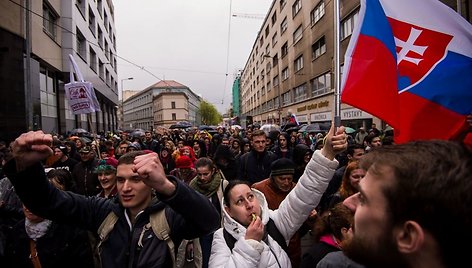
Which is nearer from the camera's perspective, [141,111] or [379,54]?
[379,54]

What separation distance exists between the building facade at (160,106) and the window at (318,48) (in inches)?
2523

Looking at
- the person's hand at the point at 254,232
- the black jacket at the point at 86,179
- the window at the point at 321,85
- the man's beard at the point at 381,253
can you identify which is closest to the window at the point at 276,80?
the window at the point at 321,85

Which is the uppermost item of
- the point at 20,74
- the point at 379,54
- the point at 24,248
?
the point at 20,74

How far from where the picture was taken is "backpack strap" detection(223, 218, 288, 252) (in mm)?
2305

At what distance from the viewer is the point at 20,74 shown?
42.6ft

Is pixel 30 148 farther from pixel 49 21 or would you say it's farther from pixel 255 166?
pixel 49 21

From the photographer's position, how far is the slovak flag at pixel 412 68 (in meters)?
2.91

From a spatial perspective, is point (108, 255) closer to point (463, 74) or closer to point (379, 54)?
point (379, 54)

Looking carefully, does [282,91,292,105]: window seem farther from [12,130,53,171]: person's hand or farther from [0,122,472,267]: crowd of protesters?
[12,130,53,171]: person's hand

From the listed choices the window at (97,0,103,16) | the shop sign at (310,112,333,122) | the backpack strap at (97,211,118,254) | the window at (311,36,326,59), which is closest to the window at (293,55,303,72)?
the window at (311,36,326,59)

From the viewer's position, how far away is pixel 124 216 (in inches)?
78.4

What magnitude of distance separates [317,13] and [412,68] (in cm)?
2498

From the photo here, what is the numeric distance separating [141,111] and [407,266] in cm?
11408

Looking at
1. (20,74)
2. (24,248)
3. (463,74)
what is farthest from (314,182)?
(20,74)
